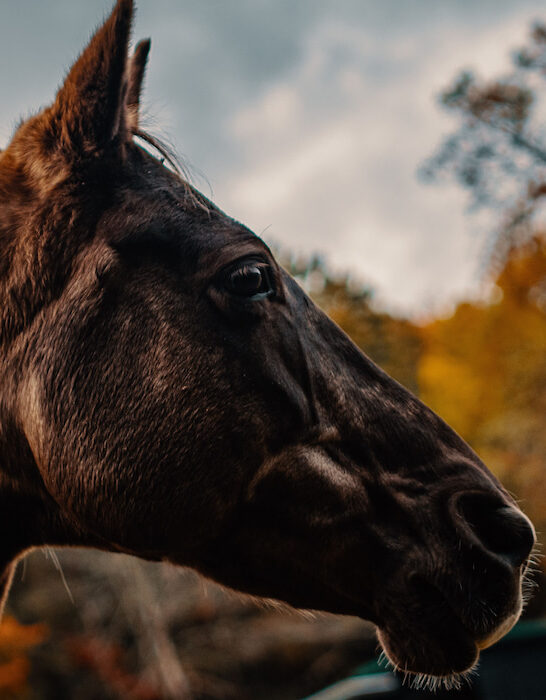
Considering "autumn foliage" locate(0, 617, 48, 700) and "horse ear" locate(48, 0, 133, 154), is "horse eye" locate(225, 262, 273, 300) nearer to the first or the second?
"horse ear" locate(48, 0, 133, 154)

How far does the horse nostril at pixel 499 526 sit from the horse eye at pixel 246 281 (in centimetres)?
86

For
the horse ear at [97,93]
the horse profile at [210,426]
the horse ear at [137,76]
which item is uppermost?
the horse ear at [137,76]

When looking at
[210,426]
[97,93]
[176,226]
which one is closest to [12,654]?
[210,426]

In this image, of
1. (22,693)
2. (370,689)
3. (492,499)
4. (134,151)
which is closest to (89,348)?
(134,151)

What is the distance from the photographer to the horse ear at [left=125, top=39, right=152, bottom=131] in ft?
7.96

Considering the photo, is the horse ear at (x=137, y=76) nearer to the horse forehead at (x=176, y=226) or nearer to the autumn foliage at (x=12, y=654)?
the horse forehead at (x=176, y=226)

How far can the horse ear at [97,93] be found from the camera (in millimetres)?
1824

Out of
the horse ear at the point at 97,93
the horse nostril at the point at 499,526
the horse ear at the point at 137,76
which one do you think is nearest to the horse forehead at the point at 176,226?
the horse ear at the point at 97,93

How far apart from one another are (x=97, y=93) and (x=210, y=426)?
Answer: 1.13 meters

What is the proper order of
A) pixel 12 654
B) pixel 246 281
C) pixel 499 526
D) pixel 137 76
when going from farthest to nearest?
pixel 12 654 → pixel 137 76 → pixel 246 281 → pixel 499 526

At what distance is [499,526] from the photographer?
168 centimetres

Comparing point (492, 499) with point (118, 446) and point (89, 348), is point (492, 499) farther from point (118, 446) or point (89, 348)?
point (89, 348)

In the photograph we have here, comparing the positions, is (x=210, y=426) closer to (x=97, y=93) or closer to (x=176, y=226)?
(x=176, y=226)

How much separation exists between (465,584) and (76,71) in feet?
6.36
